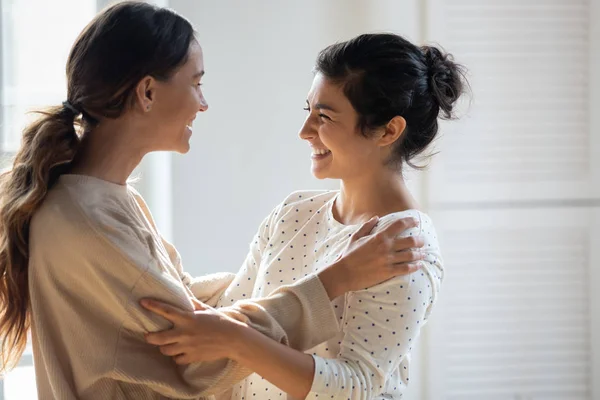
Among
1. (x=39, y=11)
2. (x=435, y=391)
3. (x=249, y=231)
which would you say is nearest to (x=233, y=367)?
(x=249, y=231)

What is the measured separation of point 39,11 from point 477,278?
165cm

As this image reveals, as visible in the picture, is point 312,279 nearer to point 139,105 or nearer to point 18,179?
point 139,105

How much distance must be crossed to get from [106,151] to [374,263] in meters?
0.55

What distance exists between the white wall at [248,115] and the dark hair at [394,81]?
88 centimetres

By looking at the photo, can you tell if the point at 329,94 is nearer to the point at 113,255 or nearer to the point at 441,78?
the point at 441,78

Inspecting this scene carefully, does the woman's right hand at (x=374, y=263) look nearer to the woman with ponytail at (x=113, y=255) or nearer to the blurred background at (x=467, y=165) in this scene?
the woman with ponytail at (x=113, y=255)

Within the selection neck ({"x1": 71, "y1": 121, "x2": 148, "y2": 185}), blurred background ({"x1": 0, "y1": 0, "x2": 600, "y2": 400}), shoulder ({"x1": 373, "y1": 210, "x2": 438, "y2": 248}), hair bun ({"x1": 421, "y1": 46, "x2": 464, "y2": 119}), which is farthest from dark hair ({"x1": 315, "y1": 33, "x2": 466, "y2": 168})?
blurred background ({"x1": 0, "y1": 0, "x2": 600, "y2": 400})

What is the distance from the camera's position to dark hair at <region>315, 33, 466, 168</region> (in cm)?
164

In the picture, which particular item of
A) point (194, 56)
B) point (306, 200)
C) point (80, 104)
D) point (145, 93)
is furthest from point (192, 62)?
point (306, 200)

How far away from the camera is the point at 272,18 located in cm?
258

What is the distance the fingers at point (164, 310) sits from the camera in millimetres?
1402

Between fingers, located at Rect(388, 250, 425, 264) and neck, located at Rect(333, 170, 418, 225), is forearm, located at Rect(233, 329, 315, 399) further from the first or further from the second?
neck, located at Rect(333, 170, 418, 225)

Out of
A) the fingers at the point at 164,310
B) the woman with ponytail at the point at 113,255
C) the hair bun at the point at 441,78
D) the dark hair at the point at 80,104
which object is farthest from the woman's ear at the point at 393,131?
the fingers at the point at 164,310

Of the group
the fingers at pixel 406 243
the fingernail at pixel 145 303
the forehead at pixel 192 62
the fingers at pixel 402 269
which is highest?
the forehead at pixel 192 62
